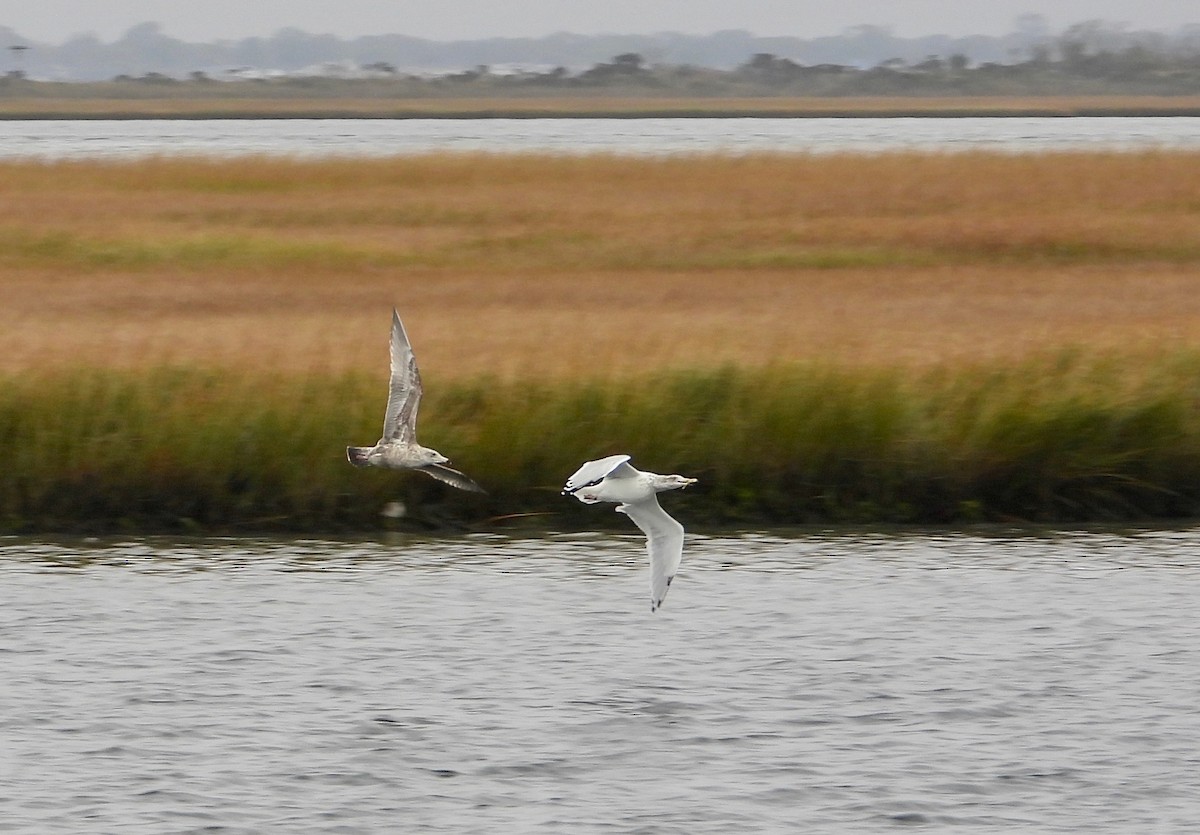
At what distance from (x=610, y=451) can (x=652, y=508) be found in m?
3.82

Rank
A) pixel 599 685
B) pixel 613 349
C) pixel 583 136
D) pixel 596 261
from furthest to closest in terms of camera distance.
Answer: pixel 583 136
pixel 596 261
pixel 613 349
pixel 599 685

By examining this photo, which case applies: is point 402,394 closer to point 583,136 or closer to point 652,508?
point 652,508

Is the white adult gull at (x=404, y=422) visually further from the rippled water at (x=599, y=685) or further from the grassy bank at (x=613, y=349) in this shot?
the grassy bank at (x=613, y=349)

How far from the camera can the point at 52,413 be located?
14.8 meters

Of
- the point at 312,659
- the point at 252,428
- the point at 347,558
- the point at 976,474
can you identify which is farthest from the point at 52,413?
the point at 976,474

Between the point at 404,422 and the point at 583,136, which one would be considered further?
the point at 583,136

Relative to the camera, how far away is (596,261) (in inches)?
1106

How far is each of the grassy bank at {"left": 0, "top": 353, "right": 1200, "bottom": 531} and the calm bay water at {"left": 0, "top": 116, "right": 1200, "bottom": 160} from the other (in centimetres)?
2817

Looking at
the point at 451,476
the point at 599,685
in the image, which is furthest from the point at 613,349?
the point at 451,476

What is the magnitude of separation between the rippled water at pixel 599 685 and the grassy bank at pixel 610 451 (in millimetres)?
385

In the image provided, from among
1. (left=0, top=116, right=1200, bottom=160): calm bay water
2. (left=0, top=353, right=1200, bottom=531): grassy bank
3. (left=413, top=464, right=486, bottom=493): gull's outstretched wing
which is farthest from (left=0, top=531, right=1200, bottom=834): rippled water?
(left=0, top=116, right=1200, bottom=160): calm bay water

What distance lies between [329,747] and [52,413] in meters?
5.24

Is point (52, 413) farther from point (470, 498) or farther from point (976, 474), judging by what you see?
point (976, 474)

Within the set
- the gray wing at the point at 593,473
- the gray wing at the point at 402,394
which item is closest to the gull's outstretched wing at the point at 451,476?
the gray wing at the point at 402,394
